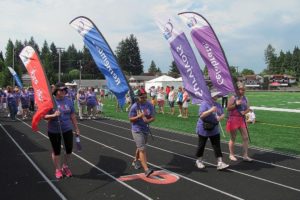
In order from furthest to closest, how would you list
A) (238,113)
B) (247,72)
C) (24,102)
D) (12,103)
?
(247,72)
(24,102)
(12,103)
(238,113)

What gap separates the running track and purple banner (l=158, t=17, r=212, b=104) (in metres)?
1.69

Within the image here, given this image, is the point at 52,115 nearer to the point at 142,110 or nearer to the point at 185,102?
the point at 142,110

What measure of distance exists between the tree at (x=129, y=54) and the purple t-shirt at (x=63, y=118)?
124m

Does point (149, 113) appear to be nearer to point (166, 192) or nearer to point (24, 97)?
point (166, 192)

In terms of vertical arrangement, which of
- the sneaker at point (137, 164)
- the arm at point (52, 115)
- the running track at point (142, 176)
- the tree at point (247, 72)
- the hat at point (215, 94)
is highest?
the tree at point (247, 72)

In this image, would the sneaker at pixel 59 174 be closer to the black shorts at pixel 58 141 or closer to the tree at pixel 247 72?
the black shorts at pixel 58 141

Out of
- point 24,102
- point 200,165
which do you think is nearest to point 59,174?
point 200,165

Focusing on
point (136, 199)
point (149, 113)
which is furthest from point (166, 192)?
point (149, 113)

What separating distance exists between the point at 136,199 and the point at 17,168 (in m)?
3.55

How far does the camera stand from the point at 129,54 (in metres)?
132

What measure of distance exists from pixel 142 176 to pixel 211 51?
352 cm

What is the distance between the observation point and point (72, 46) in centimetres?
16388

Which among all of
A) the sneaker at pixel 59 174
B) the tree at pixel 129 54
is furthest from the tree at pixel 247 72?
the sneaker at pixel 59 174

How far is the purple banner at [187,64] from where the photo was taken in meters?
8.69
